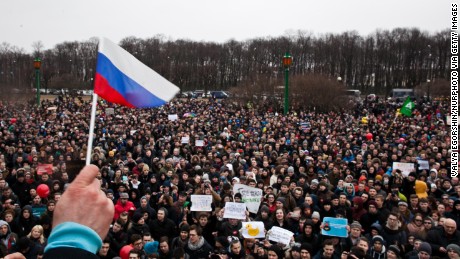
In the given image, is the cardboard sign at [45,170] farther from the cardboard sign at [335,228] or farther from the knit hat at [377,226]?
the knit hat at [377,226]

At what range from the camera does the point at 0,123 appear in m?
22.0

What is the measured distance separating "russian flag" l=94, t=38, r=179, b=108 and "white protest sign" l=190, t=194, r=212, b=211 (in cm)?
496

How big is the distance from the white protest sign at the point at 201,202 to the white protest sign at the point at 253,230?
1.18 meters

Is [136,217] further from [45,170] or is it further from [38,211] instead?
[45,170]

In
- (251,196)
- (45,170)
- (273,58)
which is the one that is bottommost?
(251,196)

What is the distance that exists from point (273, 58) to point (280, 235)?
261 feet

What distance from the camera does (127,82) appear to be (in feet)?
12.6

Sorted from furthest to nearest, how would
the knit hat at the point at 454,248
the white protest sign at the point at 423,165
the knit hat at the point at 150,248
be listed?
1. the white protest sign at the point at 423,165
2. the knit hat at the point at 150,248
3. the knit hat at the point at 454,248

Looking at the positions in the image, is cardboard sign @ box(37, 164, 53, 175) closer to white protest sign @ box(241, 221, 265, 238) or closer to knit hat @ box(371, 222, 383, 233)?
white protest sign @ box(241, 221, 265, 238)

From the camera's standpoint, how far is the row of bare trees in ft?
249

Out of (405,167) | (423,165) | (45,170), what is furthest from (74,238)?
(423,165)

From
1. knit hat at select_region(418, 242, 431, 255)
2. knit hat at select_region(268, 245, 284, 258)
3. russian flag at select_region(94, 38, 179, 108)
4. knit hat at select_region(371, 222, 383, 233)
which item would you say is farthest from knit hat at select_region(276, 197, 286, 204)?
russian flag at select_region(94, 38, 179, 108)

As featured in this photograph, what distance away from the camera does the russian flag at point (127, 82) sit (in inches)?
144

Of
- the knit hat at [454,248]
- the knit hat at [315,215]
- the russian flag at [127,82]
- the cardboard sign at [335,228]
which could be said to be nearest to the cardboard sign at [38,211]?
the knit hat at [315,215]
